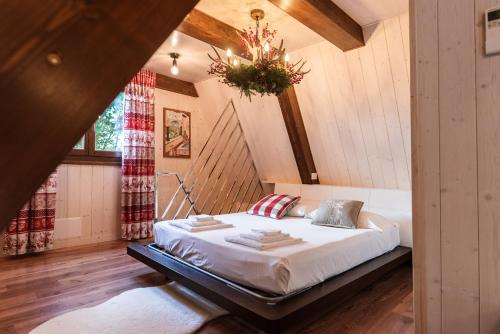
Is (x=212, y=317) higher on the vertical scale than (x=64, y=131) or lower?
lower

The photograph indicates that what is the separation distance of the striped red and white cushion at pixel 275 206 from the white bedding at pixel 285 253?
53 cm

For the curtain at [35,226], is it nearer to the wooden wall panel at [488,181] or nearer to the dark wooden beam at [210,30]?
the dark wooden beam at [210,30]

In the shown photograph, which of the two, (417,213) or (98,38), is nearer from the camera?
(98,38)

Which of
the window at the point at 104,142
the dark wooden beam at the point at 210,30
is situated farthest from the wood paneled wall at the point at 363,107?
the window at the point at 104,142

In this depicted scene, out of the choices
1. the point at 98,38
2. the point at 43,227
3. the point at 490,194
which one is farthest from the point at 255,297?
the point at 43,227

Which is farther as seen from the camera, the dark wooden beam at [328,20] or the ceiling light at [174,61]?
the ceiling light at [174,61]

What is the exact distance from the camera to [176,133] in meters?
5.35

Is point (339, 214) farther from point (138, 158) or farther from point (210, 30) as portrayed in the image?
point (138, 158)

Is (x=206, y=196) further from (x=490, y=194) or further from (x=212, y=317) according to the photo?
(x=490, y=194)

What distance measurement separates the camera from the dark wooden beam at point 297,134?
4.01 meters

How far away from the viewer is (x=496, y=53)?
1188 mm

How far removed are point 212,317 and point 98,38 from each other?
230 centimetres

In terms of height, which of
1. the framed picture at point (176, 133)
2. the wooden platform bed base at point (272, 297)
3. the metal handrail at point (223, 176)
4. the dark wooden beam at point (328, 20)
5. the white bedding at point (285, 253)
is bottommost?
the wooden platform bed base at point (272, 297)

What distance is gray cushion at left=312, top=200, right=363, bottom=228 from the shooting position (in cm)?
336
